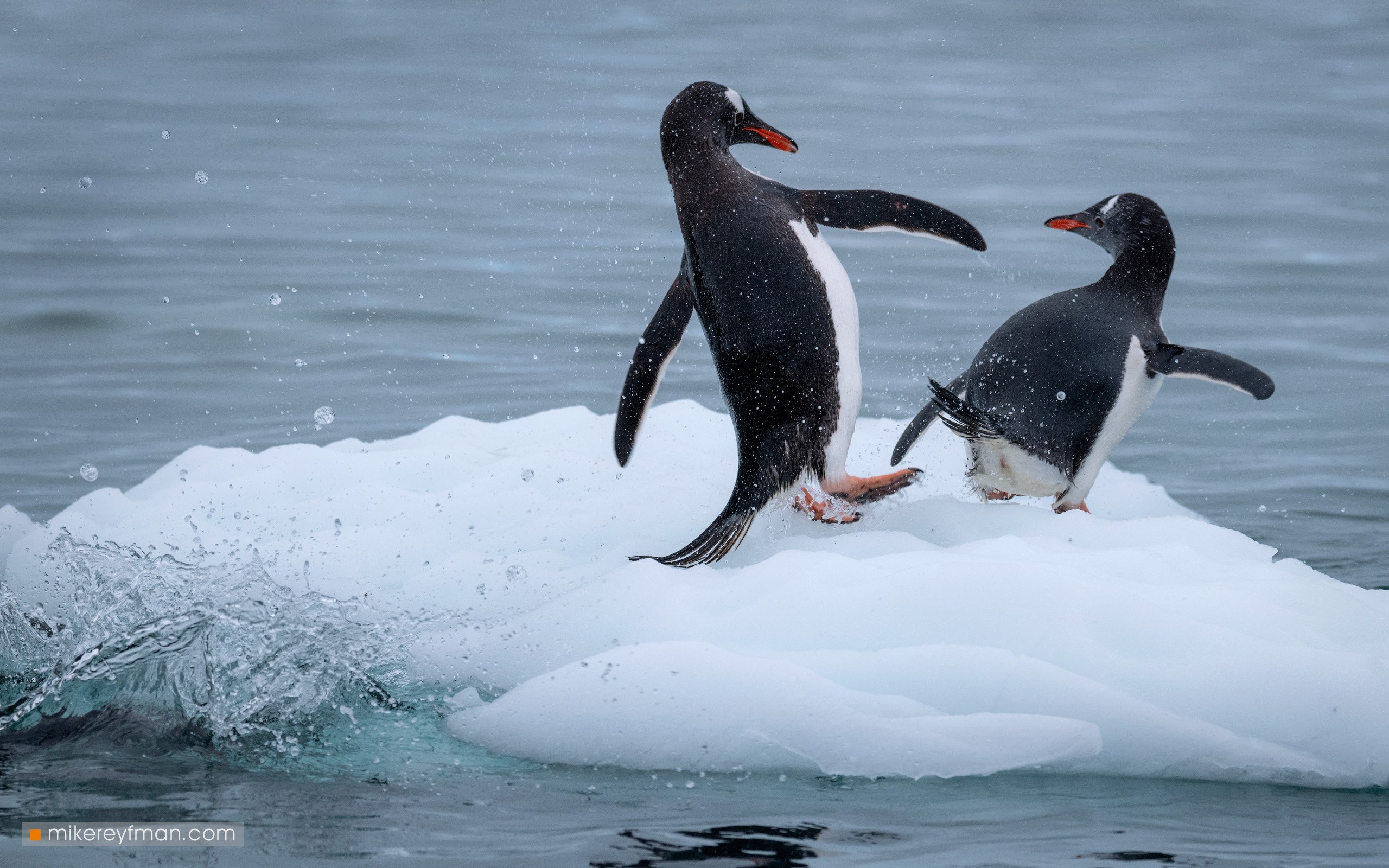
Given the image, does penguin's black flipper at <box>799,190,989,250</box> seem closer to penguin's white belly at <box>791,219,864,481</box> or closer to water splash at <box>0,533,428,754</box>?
penguin's white belly at <box>791,219,864,481</box>

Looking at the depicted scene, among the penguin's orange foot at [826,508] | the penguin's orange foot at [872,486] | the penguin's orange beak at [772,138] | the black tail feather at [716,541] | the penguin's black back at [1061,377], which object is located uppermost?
the penguin's orange beak at [772,138]

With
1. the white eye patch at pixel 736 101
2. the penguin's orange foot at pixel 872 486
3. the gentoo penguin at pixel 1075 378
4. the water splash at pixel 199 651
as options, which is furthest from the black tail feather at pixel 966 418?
the water splash at pixel 199 651

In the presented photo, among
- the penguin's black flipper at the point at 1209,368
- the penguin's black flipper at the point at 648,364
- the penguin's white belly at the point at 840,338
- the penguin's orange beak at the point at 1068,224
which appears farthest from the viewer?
the penguin's orange beak at the point at 1068,224

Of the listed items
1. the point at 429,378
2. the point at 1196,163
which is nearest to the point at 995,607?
the point at 429,378

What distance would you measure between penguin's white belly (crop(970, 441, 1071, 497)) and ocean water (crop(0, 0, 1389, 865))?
0.81 metres

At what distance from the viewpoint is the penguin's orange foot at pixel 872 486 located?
3.47 meters

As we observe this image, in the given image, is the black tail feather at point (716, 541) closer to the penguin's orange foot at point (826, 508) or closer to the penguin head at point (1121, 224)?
the penguin's orange foot at point (826, 508)

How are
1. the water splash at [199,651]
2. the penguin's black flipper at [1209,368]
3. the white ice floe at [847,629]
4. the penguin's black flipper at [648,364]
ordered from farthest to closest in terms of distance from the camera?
the penguin's black flipper at [648,364], the penguin's black flipper at [1209,368], the water splash at [199,651], the white ice floe at [847,629]

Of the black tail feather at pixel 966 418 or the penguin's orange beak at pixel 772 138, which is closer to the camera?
the black tail feather at pixel 966 418

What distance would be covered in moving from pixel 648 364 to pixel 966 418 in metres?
0.85

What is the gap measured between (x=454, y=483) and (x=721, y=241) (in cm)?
121

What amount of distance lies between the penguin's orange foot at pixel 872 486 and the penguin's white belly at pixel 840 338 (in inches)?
1.2

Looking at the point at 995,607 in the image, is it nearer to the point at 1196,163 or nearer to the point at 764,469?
the point at 764,469

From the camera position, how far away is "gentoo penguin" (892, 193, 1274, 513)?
3.63 meters
